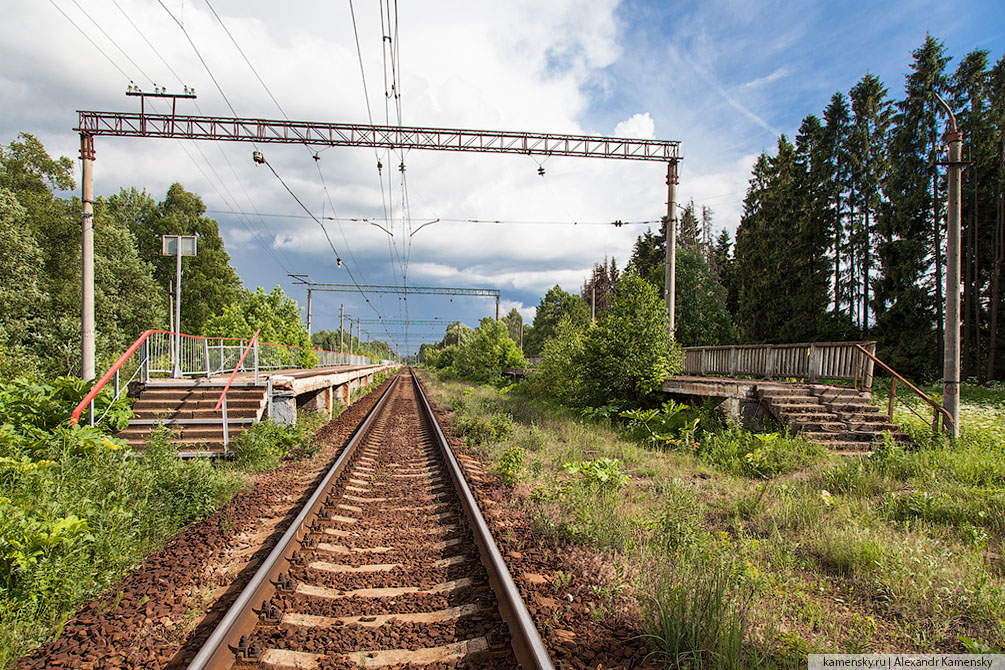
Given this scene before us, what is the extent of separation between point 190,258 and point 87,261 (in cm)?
4020

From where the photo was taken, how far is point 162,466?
618cm

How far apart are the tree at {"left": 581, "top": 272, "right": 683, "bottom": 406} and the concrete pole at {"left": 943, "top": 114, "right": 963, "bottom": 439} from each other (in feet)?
18.9

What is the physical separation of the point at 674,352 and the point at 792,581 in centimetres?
1028

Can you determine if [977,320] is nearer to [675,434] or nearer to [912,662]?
[675,434]

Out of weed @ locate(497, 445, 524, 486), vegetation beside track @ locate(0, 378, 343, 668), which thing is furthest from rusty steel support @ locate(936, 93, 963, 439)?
vegetation beside track @ locate(0, 378, 343, 668)

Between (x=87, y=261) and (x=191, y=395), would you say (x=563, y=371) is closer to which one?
(x=191, y=395)

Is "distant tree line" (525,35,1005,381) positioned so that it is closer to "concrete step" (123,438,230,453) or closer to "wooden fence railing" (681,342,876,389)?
"wooden fence railing" (681,342,876,389)

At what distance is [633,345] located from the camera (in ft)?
45.6

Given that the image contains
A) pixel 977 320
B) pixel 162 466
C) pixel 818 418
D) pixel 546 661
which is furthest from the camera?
pixel 977 320

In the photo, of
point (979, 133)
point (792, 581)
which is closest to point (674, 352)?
point (792, 581)

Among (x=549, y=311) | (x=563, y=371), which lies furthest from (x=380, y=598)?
(x=549, y=311)

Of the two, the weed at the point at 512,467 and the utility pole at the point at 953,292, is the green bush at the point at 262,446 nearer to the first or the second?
the weed at the point at 512,467

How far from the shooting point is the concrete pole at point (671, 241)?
15180mm

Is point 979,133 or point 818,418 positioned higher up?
point 979,133
